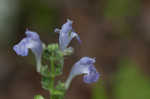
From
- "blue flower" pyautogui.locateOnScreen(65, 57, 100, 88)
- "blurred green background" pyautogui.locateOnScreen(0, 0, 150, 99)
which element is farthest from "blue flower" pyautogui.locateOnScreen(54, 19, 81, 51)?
"blurred green background" pyautogui.locateOnScreen(0, 0, 150, 99)

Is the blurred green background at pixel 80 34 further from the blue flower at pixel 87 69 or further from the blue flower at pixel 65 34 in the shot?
the blue flower at pixel 65 34

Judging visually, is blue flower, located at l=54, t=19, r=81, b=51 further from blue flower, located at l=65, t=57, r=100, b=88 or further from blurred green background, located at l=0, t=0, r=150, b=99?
blurred green background, located at l=0, t=0, r=150, b=99

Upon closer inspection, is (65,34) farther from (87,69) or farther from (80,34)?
(80,34)

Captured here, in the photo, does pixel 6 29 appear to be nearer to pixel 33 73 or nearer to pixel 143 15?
pixel 33 73

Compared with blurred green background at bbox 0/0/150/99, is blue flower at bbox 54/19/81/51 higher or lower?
lower

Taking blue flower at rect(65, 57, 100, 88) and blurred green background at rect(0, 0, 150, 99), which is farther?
blurred green background at rect(0, 0, 150, 99)

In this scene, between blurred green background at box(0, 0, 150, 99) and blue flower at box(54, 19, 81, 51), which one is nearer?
blue flower at box(54, 19, 81, 51)

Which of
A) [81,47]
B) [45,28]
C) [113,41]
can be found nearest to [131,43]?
[113,41]

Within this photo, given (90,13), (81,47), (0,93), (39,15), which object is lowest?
(0,93)

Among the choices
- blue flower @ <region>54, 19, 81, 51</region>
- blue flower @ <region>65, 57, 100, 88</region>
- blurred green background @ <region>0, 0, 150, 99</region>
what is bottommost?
blue flower @ <region>65, 57, 100, 88</region>
